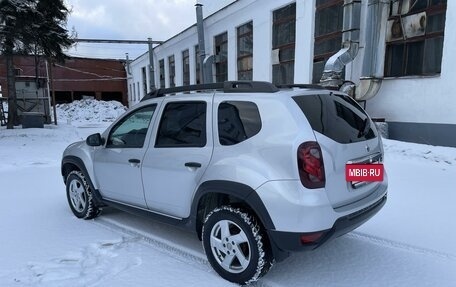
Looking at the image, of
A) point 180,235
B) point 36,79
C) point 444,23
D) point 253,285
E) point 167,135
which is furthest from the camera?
point 36,79

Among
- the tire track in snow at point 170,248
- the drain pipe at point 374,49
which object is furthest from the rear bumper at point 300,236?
the drain pipe at point 374,49

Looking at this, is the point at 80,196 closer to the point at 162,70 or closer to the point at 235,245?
the point at 235,245

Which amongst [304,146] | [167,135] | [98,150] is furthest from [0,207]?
[304,146]

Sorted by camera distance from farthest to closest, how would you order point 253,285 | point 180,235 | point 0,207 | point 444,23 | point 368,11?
1. point 368,11
2. point 444,23
3. point 0,207
4. point 180,235
5. point 253,285

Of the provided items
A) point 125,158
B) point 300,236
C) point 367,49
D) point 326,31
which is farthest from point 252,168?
point 326,31

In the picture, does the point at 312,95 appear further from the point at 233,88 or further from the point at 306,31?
the point at 306,31

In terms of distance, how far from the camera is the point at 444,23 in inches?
352

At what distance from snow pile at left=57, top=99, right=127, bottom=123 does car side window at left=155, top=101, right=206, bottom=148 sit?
23699 mm

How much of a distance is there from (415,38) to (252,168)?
30.1 ft

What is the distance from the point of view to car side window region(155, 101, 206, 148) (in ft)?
10.4

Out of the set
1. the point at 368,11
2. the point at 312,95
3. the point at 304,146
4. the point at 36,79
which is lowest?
the point at 304,146

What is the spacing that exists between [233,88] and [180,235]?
6.09 ft

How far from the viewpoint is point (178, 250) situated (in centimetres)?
356

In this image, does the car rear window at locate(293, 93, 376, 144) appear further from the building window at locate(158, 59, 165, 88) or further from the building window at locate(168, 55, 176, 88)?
the building window at locate(158, 59, 165, 88)
